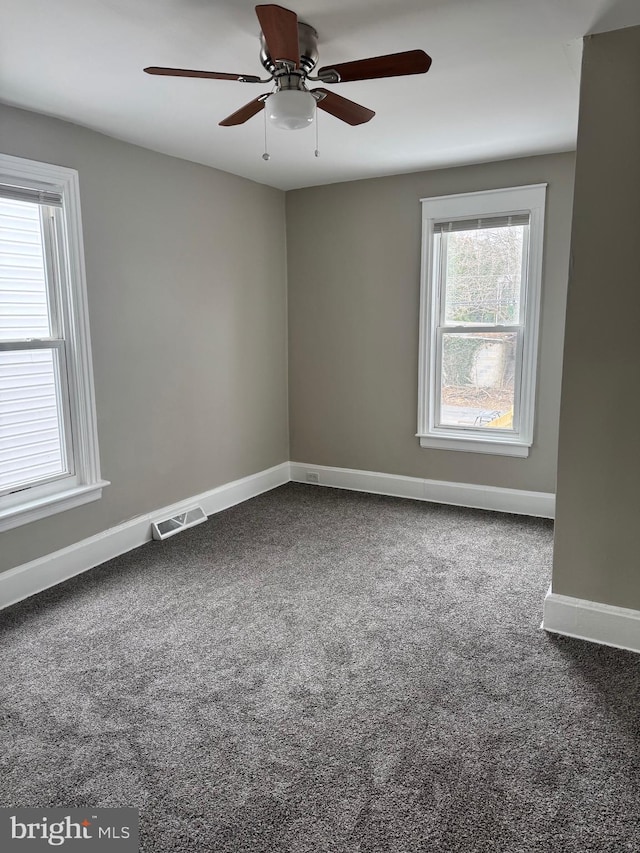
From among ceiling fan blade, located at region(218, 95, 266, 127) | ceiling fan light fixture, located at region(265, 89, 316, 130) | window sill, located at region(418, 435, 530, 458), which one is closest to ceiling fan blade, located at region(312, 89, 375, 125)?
ceiling fan light fixture, located at region(265, 89, 316, 130)

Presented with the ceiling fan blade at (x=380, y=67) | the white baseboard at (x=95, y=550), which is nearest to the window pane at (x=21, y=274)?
the white baseboard at (x=95, y=550)

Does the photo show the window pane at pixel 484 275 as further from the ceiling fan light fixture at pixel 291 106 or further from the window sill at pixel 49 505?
the window sill at pixel 49 505

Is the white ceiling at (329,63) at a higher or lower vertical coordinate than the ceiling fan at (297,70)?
higher

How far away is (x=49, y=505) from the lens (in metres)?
3.12

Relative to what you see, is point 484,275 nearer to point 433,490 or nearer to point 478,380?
point 478,380

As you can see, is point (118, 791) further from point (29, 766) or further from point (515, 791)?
point (515, 791)

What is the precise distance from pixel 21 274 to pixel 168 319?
1.01 meters

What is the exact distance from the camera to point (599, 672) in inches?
92.6

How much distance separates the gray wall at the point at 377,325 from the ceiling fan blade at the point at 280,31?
2453mm

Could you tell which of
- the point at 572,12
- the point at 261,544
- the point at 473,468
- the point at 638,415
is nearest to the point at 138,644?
the point at 261,544

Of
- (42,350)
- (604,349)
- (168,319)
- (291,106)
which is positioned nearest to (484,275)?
(604,349)

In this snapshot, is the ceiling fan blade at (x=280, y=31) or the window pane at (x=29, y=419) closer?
the ceiling fan blade at (x=280, y=31)

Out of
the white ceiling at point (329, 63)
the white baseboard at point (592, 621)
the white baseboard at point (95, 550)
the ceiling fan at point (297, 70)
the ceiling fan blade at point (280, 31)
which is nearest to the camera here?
the ceiling fan blade at point (280, 31)

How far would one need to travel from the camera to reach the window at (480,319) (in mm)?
4023
